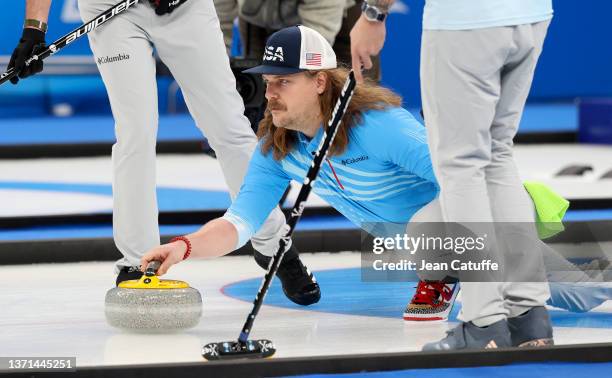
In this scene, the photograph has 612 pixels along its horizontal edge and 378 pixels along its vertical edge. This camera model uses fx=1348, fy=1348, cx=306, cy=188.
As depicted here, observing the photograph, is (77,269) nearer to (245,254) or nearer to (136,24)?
(245,254)

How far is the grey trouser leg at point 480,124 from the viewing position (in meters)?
3.38

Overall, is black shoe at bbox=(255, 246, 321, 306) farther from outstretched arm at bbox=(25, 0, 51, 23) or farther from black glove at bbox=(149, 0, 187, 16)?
outstretched arm at bbox=(25, 0, 51, 23)

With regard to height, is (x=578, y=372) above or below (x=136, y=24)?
below

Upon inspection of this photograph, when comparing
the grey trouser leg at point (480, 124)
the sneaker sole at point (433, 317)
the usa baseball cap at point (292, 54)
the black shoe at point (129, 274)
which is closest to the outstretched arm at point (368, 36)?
the grey trouser leg at point (480, 124)

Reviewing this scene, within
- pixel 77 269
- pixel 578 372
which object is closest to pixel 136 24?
pixel 77 269

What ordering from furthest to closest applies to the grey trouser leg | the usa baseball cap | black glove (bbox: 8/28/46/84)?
black glove (bbox: 8/28/46/84), the usa baseball cap, the grey trouser leg

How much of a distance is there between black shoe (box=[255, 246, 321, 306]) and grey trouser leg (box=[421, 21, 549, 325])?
3.69 feet

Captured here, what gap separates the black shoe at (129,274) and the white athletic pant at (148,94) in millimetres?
25

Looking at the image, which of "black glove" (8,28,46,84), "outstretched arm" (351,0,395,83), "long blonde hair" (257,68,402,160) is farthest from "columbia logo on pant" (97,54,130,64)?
"outstretched arm" (351,0,395,83)

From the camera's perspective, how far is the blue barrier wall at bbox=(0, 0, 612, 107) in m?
12.5

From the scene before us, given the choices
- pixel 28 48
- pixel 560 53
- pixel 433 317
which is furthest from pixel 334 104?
pixel 560 53

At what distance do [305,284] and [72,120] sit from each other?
803 centimetres

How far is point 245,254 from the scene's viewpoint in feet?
19.1

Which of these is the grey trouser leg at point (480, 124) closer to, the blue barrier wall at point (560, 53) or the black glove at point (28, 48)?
the black glove at point (28, 48)
